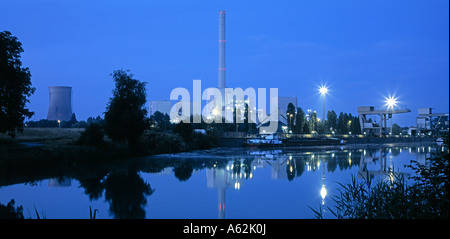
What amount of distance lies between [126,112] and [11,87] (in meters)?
13.0

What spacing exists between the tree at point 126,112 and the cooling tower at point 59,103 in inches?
1086

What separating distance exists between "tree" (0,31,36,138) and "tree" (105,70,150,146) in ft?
34.8

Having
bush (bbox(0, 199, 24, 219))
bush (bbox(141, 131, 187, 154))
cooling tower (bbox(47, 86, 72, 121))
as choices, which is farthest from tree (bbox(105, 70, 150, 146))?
cooling tower (bbox(47, 86, 72, 121))

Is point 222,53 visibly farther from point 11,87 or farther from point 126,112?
point 11,87

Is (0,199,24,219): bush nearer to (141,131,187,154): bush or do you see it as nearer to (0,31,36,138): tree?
(0,31,36,138): tree

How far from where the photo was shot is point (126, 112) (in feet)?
131

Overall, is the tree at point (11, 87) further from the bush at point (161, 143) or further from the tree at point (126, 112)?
the bush at point (161, 143)

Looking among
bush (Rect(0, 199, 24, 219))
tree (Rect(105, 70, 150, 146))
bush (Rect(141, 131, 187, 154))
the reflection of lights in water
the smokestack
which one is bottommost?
bush (Rect(0, 199, 24, 219))

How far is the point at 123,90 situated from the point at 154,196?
24596 millimetres

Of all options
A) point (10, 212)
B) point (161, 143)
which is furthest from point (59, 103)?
point (10, 212)

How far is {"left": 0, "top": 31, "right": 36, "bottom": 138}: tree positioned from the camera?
27.3 metres

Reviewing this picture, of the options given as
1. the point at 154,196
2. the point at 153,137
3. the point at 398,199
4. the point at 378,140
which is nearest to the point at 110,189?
the point at 154,196
